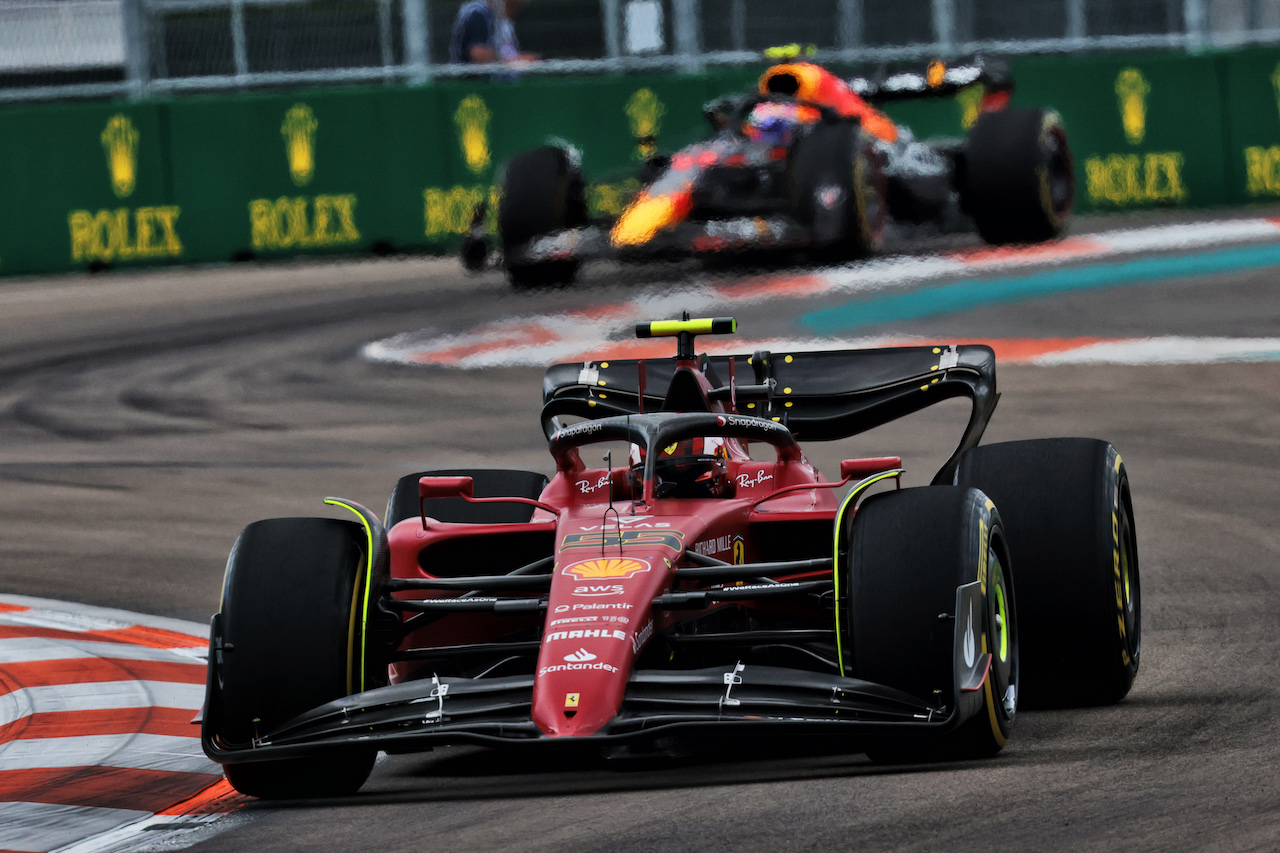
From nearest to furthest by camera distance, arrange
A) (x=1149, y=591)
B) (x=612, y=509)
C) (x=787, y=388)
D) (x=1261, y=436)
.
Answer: (x=612, y=509), (x=787, y=388), (x=1149, y=591), (x=1261, y=436)

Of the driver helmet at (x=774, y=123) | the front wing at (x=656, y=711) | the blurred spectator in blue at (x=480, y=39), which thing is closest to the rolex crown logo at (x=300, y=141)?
the blurred spectator in blue at (x=480, y=39)

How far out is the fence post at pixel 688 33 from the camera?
21.0m

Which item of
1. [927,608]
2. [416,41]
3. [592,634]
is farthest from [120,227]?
[927,608]

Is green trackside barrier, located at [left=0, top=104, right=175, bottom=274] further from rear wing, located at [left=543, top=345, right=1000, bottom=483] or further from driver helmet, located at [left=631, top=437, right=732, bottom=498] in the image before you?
driver helmet, located at [left=631, top=437, right=732, bottom=498]

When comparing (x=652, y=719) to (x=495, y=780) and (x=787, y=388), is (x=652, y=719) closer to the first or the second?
(x=495, y=780)

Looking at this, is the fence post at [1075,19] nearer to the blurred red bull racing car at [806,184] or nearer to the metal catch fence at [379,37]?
the metal catch fence at [379,37]

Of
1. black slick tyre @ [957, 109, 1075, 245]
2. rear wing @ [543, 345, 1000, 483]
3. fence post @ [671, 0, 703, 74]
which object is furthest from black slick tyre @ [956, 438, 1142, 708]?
fence post @ [671, 0, 703, 74]

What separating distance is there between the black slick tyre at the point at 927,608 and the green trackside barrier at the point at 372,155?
1527cm

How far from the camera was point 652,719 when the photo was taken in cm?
523

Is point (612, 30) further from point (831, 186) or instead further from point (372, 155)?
point (831, 186)

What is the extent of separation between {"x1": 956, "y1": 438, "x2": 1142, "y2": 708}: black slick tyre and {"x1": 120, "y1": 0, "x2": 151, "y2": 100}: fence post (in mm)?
16144

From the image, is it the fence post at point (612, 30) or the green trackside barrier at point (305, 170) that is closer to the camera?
the green trackside barrier at point (305, 170)

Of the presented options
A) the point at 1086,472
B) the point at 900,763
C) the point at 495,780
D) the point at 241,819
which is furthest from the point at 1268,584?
the point at 241,819

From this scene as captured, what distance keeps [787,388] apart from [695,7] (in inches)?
555
